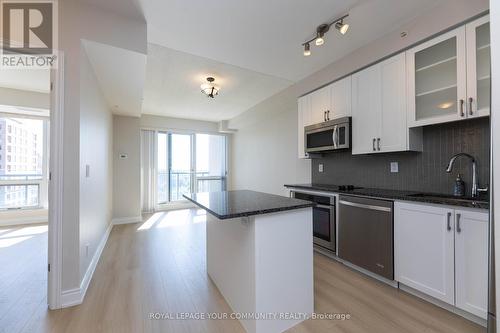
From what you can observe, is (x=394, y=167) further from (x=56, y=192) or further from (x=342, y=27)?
(x=56, y=192)

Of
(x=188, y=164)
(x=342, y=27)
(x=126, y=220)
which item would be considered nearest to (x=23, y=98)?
(x=126, y=220)

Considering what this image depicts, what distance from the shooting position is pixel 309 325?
1657mm

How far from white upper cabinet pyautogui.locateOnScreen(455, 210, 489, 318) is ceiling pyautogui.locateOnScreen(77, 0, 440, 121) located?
1930 millimetres

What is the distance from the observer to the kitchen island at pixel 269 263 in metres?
1.50

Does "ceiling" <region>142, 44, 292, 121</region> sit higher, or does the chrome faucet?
"ceiling" <region>142, 44, 292, 121</region>

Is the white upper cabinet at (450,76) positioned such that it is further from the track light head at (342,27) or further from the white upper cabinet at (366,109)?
the track light head at (342,27)

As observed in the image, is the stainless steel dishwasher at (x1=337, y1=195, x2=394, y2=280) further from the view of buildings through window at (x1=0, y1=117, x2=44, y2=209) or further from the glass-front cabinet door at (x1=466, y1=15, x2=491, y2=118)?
the view of buildings through window at (x1=0, y1=117, x2=44, y2=209)

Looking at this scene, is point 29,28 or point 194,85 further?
point 194,85

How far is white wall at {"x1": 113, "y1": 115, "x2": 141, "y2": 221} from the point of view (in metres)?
4.84

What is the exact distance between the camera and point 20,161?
456 centimetres

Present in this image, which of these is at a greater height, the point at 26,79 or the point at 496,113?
the point at 26,79

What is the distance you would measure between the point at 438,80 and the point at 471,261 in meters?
1.64

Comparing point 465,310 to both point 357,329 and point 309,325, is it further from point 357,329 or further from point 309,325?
point 309,325

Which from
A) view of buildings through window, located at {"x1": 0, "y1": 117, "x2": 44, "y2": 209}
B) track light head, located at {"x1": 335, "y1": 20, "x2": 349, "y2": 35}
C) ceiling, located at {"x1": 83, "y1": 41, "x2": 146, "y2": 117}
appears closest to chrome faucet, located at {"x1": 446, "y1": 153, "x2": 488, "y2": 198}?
track light head, located at {"x1": 335, "y1": 20, "x2": 349, "y2": 35}
